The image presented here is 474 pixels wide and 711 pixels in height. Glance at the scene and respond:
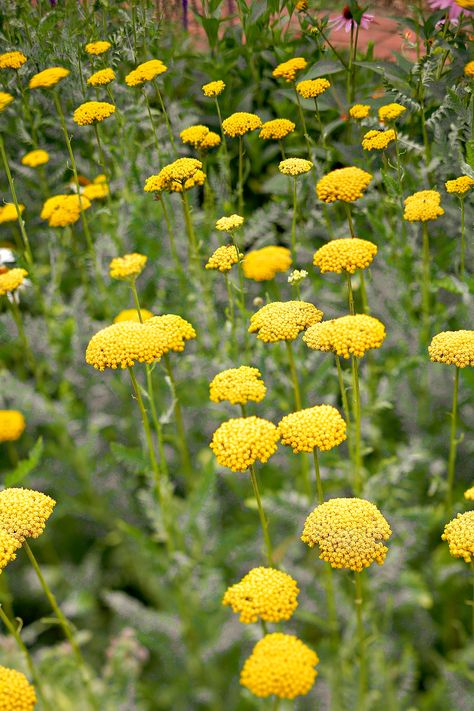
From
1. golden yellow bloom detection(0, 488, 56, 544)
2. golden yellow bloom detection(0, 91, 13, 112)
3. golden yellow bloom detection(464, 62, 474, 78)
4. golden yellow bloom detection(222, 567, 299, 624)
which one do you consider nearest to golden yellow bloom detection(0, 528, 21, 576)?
golden yellow bloom detection(0, 488, 56, 544)

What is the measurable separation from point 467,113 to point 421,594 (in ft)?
2.24

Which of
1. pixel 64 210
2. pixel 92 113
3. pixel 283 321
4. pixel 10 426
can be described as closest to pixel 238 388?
pixel 283 321

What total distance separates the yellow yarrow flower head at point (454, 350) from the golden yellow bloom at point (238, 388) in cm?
16

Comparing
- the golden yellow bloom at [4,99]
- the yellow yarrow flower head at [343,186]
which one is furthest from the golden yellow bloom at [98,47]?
the yellow yarrow flower head at [343,186]

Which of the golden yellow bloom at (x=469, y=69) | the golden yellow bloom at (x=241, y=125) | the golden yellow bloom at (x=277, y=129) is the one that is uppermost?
the golden yellow bloom at (x=469, y=69)

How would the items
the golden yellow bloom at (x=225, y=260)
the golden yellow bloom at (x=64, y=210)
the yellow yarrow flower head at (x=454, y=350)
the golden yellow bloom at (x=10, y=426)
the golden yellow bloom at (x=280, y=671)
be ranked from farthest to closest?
the golden yellow bloom at (x=10, y=426), the golden yellow bloom at (x=64, y=210), the golden yellow bloom at (x=225, y=260), the yellow yarrow flower head at (x=454, y=350), the golden yellow bloom at (x=280, y=671)

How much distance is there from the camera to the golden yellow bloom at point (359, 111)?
0.85 metres

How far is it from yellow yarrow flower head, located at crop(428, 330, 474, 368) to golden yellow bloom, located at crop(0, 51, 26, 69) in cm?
64

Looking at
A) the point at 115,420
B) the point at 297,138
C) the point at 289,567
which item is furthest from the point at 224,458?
the point at 115,420

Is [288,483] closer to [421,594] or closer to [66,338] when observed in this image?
[421,594]

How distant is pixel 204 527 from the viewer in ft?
3.57

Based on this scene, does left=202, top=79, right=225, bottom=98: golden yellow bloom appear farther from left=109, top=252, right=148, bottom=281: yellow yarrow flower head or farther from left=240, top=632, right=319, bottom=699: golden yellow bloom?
left=240, top=632, right=319, bottom=699: golden yellow bloom

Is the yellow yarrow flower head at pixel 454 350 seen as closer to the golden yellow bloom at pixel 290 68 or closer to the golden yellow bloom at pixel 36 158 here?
the golden yellow bloom at pixel 290 68

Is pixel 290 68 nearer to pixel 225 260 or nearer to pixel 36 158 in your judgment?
pixel 225 260
